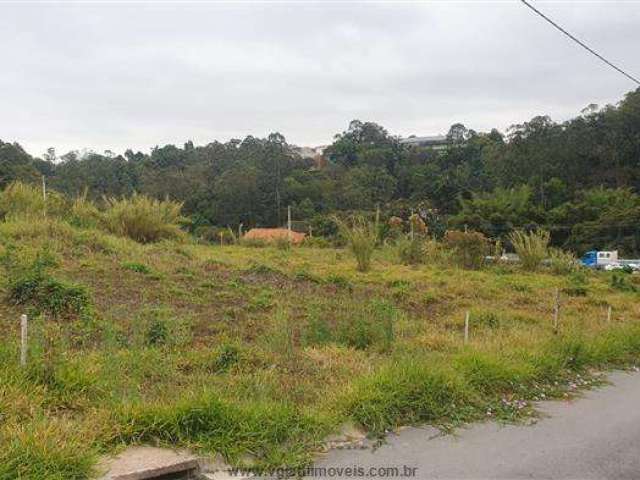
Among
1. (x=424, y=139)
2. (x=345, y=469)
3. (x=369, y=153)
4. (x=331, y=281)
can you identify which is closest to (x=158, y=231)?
(x=331, y=281)

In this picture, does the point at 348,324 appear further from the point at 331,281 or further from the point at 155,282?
the point at 331,281

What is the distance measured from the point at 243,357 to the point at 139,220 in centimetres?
830

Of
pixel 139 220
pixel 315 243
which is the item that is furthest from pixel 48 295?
pixel 315 243

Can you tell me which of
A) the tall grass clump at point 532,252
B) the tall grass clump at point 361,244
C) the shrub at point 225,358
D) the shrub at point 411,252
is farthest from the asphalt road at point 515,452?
the tall grass clump at point 532,252

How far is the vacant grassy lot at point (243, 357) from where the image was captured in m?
3.30

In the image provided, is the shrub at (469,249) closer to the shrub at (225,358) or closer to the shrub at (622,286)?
the shrub at (622,286)

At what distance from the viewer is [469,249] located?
1517cm

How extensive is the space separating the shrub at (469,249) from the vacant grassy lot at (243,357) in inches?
232

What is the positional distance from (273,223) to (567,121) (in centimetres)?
2407

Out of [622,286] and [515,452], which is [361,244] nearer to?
[622,286]

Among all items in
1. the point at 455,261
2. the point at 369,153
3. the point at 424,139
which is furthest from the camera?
the point at 424,139

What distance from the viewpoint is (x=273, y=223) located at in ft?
144

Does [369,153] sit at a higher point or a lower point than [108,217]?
higher

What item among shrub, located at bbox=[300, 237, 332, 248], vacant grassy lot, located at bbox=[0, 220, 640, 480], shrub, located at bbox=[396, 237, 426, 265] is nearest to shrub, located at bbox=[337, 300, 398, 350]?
vacant grassy lot, located at bbox=[0, 220, 640, 480]
